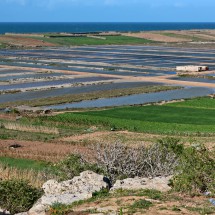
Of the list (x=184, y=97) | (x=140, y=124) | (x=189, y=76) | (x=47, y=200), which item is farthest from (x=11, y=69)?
(x=47, y=200)

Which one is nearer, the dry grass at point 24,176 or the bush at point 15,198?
the bush at point 15,198

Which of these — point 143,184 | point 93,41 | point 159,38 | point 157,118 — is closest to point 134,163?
point 143,184

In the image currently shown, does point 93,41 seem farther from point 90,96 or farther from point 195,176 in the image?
A: point 195,176

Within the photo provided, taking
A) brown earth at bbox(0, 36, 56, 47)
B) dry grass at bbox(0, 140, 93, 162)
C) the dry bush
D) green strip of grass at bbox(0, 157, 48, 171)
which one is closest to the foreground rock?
the dry bush

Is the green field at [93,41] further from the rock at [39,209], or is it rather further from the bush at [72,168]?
the rock at [39,209]

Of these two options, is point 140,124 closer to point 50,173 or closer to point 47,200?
point 50,173

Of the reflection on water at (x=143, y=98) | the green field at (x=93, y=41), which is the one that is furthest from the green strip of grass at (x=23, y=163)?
the green field at (x=93, y=41)
